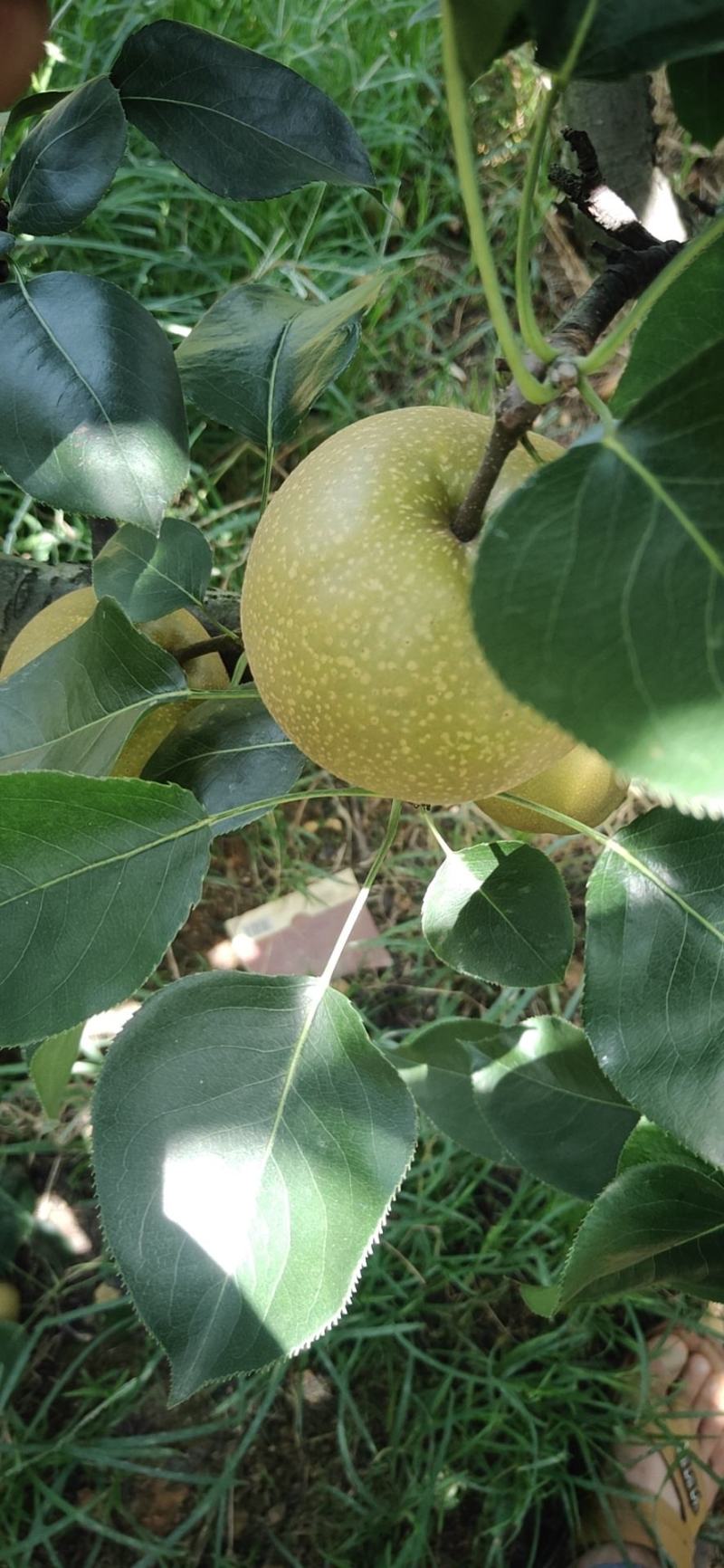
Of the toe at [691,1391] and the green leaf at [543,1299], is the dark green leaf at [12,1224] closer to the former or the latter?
the green leaf at [543,1299]

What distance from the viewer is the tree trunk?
3.01 ft

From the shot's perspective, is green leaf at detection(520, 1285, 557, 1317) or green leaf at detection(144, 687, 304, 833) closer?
green leaf at detection(144, 687, 304, 833)

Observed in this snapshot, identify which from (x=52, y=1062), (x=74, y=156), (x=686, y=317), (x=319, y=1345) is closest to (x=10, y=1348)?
(x=319, y=1345)

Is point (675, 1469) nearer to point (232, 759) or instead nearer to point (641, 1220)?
point (641, 1220)

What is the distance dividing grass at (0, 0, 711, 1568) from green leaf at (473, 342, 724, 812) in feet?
3.85

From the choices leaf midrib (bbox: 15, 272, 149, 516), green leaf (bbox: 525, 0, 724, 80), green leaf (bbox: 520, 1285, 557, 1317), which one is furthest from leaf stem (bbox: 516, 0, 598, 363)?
green leaf (bbox: 520, 1285, 557, 1317)

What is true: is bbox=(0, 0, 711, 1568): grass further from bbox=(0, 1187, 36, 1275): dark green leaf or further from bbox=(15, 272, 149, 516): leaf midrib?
bbox=(15, 272, 149, 516): leaf midrib

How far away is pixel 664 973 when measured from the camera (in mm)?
654

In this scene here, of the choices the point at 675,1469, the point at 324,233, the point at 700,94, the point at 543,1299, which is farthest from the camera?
the point at 324,233

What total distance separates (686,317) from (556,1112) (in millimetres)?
702

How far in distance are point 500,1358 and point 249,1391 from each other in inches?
13.1

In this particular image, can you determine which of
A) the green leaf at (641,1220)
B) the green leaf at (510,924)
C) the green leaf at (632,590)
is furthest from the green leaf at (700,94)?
the green leaf at (641,1220)

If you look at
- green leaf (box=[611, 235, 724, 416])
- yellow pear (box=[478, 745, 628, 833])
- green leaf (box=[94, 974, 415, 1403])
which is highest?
green leaf (box=[611, 235, 724, 416])

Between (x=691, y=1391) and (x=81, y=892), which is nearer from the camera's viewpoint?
(x=81, y=892)
